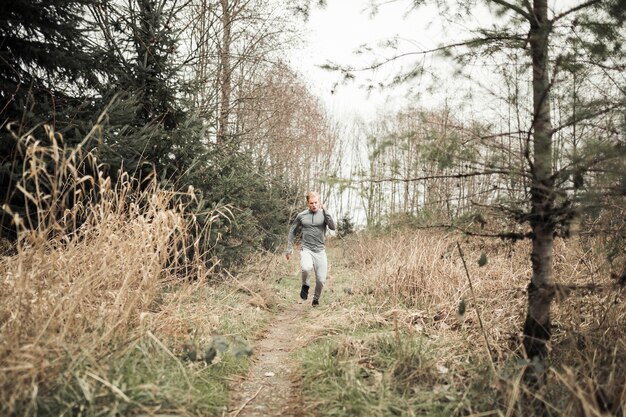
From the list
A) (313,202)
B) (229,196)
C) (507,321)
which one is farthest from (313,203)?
(507,321)

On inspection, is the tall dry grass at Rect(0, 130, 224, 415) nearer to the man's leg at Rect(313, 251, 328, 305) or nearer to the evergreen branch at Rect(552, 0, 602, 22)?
the man's leg at Rect(313, 251, 328, 305)

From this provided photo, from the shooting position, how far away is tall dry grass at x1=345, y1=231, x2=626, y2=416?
7.34ft

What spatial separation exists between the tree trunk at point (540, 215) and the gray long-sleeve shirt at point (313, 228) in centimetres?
431

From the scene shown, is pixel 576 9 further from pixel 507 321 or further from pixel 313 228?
pixel 313 228

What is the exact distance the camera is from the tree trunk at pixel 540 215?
227cm

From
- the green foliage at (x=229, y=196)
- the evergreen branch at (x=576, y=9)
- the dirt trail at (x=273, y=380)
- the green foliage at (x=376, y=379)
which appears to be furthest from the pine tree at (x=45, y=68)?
the evergreen branch at (x=576, y=9)

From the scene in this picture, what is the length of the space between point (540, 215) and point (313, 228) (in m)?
4.59

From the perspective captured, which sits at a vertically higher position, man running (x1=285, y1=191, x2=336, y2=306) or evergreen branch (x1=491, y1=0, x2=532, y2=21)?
evergreen branch (x1=491, y1=0, x2=532, y2=21)

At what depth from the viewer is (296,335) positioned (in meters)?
4.58

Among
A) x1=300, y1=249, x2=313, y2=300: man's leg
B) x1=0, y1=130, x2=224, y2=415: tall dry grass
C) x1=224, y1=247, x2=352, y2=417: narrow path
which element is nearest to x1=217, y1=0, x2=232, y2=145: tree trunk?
x1=300, y1=249, x2=313, y2=300: man's leg

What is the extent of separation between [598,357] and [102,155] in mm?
5614

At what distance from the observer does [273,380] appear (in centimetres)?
320

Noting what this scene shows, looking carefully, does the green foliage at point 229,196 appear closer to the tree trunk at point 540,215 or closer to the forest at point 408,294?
the forest at point 408,294

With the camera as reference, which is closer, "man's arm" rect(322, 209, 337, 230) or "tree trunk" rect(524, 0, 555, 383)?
"tree trunk" rect(524, 0, 555, 383)
